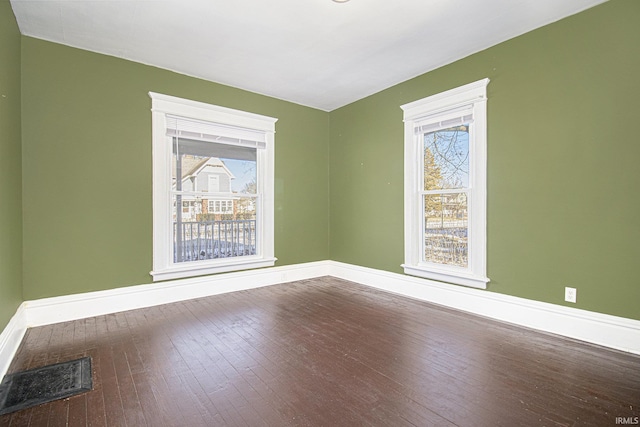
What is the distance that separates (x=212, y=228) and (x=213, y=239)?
0.15 m

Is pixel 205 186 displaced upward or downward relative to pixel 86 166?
downward

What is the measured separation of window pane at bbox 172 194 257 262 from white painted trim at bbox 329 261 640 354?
207cm

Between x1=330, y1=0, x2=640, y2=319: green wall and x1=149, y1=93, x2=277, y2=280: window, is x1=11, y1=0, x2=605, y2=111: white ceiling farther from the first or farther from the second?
x1=149, y1=93, x2=277, y2=280: window

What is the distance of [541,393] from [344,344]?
137cm

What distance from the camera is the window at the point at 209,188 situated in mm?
3721

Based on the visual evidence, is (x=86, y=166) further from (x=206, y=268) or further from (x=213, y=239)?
(x=206, y=268)

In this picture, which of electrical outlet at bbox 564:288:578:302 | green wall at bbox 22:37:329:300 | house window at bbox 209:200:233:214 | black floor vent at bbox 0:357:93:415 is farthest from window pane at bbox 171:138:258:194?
electrical outlet at bbox 564:288:578:302

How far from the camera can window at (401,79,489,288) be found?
11.0ft

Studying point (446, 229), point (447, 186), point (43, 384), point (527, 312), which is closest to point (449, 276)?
point (446, 229)

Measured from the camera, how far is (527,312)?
3.00 meters

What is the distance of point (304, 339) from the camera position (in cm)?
275

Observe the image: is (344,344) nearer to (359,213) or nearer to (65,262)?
(359,213)
